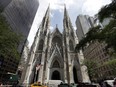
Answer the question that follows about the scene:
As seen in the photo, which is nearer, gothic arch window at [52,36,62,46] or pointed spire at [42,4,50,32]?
gothic arch window at [52,36,62,46]

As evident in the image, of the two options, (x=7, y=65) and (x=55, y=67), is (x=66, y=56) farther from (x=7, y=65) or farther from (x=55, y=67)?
(x=7, y=65)

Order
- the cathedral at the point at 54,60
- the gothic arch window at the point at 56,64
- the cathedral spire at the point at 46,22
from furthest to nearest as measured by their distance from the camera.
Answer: the cathedral spire at the point at 46,22 < the gothic arch window at the point at 56,64 < the cathedral at the point at 54,60

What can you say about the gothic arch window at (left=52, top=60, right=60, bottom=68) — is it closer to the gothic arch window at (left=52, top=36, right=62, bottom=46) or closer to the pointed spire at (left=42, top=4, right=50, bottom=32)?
the gothic arch window at (left=52, top=36, right=62, bottom=46)

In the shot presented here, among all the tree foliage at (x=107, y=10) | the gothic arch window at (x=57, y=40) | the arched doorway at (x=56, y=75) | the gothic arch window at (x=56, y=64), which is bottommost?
the tree foliage at (x=107, y=10)

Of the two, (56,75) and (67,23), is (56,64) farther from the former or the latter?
(67,23)

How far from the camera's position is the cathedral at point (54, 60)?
27.5 metres

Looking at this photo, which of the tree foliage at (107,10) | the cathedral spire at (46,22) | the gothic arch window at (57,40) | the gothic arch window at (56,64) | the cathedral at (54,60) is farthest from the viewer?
the cathedral spire at (46,22)

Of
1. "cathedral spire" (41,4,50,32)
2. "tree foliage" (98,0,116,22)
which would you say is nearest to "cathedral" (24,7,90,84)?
"cathedral spire" (41,4,50,32)

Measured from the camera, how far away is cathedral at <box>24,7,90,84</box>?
27.5 metres

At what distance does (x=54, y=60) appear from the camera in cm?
3177

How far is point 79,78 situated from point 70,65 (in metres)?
4.68

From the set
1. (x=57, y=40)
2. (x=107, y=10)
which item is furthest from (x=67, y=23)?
(x=107, y=10)

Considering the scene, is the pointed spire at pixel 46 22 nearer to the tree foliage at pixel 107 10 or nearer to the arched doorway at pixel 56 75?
the arched doorway at pixel 56 75

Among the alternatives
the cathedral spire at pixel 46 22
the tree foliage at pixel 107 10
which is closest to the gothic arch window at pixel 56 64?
the cathedral spire at pixel 46 22
